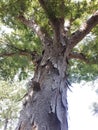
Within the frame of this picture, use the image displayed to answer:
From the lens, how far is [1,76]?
5.91m

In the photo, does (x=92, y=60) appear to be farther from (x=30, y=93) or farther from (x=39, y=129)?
(x=39, y=129)

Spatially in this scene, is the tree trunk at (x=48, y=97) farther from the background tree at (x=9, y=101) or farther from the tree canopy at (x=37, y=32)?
the background tree at (x=9, y=101)

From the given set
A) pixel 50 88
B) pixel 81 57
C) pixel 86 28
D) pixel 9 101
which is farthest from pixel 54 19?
pixel 9 101

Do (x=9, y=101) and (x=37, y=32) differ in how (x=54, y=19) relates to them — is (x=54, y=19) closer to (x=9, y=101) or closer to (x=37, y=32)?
(x=37, y=32)

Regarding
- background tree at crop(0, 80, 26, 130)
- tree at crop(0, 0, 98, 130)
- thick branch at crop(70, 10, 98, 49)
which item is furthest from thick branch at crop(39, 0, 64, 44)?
background tree at crop(0, 80, 26, 130)

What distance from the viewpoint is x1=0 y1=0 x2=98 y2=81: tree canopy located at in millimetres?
4109

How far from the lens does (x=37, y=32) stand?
4.46m

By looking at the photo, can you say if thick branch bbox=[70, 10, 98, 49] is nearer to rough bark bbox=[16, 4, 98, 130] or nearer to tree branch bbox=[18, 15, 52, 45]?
rough bark bbox=[16, 4, 98, 130]

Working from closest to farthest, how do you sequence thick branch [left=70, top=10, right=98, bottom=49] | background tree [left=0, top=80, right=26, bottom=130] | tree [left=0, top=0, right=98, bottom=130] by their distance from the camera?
tree [left=0, top=0, right=98, bottom=130] → thick branch [left=70, top=10, right=98, bottom=49] → background tree [left=0, top=80, right=26, bottom=130]

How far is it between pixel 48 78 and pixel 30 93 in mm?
315

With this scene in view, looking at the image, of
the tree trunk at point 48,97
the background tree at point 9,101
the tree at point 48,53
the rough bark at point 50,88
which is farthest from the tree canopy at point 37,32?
the background tree at point 9,101

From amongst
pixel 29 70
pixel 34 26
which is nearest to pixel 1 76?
pixel 29 70

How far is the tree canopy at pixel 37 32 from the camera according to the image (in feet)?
13.5

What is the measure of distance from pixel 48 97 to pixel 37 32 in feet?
6.24
